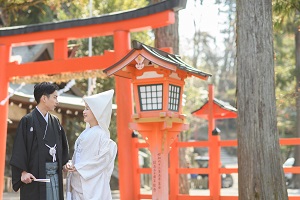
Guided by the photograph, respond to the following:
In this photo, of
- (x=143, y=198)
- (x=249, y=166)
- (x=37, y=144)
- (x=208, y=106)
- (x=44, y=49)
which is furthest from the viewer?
(x=44, y=49)

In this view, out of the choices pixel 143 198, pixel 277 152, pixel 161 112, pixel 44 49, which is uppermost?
pixel 44 49

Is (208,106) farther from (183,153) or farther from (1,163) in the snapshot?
(1,163)

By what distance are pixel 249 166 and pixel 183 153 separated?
19.7 ft

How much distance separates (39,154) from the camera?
5520mm

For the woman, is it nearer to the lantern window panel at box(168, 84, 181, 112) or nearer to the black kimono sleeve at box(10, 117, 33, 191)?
the black kimono sleeve at box(10, 117, 33, 191)

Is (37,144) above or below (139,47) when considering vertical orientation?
below

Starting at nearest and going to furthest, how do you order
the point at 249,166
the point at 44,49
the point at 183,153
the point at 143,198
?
the point at 249,166, the point at 143,198, the point at 183,153, the point at 44,49

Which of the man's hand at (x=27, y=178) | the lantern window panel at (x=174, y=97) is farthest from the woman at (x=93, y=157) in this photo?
the lantern window panel at (x=174, y=97)

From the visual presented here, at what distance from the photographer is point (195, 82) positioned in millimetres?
36438

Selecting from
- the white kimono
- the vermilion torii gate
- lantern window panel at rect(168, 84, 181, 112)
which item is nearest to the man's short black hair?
the white kimono

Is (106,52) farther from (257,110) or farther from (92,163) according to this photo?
(92,163)

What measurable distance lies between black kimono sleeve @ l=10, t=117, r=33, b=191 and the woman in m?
0.55

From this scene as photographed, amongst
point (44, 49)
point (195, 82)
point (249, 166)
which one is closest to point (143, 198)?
point (249, 166)

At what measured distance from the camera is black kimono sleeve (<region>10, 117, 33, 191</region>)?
5.40 meters
